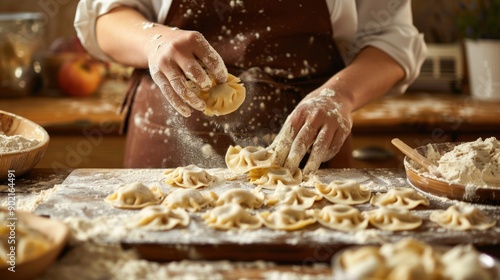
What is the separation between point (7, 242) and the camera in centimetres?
118

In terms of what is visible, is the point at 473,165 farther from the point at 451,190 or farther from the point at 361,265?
the point at 361,265

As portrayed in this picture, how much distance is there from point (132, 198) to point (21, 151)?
0.36m

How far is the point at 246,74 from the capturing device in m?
2.01

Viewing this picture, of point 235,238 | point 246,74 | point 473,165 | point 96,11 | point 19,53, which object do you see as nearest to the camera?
point 235,238

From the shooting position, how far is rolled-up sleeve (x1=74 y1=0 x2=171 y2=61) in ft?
6.92

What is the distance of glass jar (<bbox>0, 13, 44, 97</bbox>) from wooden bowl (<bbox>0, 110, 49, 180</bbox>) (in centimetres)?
143

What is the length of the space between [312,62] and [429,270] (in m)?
1.16

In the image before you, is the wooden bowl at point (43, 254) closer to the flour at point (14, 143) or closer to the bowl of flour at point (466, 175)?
the flour at point (14, 143)

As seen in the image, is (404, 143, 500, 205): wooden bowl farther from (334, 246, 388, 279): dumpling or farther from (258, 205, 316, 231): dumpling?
(334, 246, 388, 279): dumpling

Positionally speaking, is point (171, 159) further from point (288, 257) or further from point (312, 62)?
point (288, 257)

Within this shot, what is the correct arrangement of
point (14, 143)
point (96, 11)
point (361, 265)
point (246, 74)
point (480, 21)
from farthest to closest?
1. point (480, 21)
2. point (96, 11)
3. point (246, 74)
4. point (14, 143)
5. point (361, 265)

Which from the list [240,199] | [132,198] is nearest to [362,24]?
[240,199]

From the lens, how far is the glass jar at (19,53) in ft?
10.4

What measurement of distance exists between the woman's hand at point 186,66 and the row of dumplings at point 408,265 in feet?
2.65
